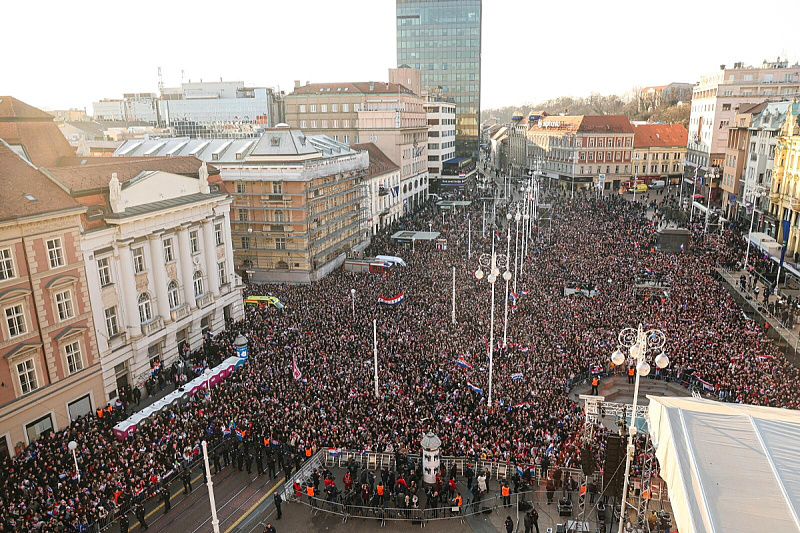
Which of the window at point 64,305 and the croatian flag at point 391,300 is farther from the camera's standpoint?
the croatian flag at point 391,300

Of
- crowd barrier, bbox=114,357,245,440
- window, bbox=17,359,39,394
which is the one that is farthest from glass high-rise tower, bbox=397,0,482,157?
window, bbox=17,359,39,394

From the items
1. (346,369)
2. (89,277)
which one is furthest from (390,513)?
(89,277)

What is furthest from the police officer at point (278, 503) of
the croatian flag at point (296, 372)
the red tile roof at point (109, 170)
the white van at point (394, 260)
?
the white van at point (394, 260)

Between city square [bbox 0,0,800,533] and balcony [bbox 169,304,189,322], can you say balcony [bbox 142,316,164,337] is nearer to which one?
city square [bbox 0,0,800,533]

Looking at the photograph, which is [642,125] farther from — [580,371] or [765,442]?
[765,442]

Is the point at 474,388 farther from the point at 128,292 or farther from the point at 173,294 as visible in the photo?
the point at 173,294

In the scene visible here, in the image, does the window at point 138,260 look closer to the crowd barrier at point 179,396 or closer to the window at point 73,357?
the window at point 73,357

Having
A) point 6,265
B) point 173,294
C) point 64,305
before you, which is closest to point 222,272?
point 173,294
